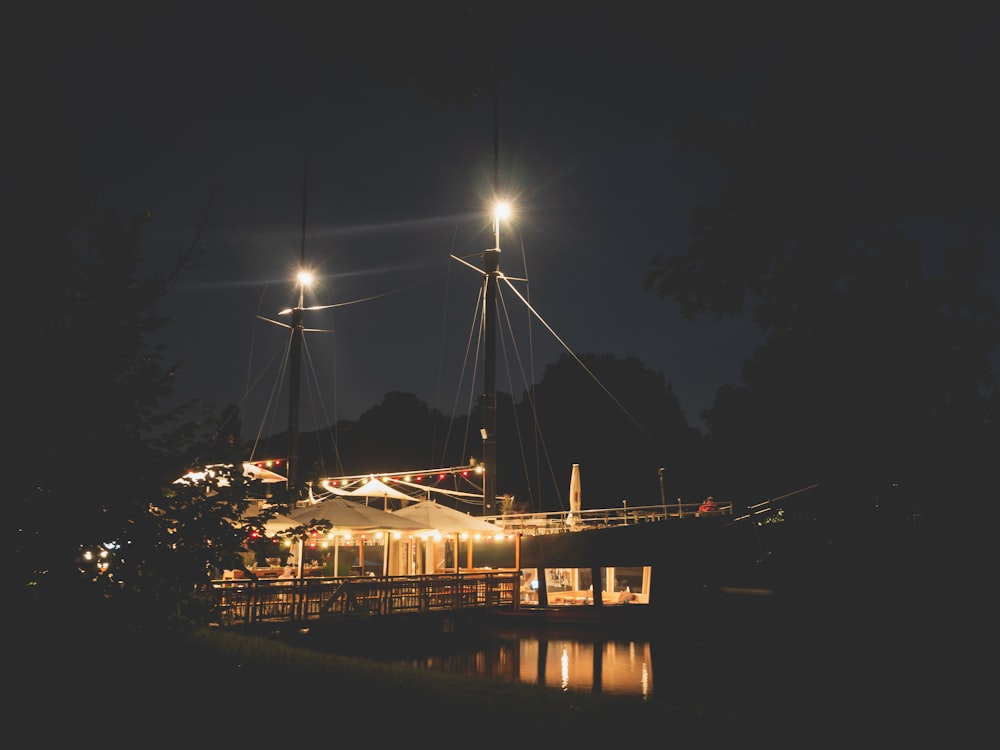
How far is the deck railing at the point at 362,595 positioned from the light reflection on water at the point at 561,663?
79.2 inches

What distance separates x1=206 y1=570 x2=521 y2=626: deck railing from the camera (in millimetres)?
20172

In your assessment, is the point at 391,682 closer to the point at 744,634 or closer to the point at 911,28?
the point at 911,28

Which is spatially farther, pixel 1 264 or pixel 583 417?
pixel 583 417

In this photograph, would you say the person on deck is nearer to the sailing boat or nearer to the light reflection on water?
the sailing boat

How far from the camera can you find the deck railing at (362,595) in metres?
20.2

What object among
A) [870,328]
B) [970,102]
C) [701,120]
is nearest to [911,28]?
[970,102]

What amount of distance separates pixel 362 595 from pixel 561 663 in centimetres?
597

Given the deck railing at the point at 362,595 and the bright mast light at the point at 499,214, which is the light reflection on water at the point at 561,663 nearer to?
the deck railing at the point at 362,595

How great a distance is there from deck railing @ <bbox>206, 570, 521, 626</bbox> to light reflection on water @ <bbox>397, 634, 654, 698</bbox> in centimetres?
201

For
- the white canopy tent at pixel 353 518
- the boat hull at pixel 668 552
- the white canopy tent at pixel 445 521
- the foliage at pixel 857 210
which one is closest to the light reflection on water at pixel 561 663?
the boat hull at pixel 668 552

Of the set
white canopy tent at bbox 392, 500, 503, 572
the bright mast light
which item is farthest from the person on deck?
the bright mast light

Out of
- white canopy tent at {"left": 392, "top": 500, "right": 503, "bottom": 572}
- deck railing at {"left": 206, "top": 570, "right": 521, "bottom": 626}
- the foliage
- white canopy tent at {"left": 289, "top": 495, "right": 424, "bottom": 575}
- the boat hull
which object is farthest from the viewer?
the boat hull

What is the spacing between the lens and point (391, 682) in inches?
402

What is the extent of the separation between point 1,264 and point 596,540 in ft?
83.7
